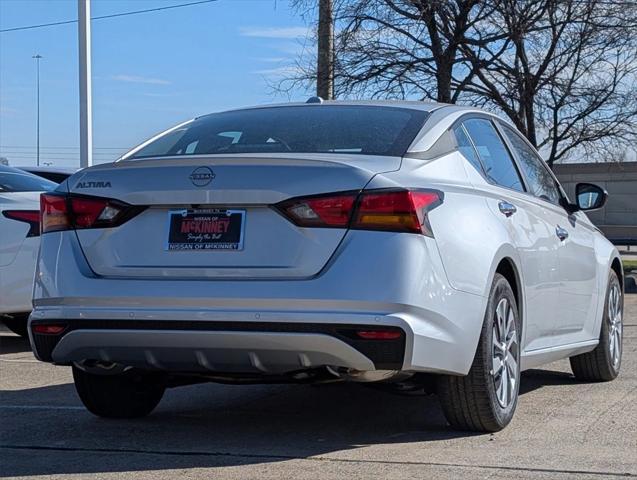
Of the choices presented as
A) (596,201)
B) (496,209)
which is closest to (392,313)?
(496,209)

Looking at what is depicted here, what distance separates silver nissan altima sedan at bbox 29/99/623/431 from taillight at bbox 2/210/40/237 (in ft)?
11.5

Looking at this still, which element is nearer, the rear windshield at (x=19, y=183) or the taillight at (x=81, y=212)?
the taillight at (x=81, y=212)

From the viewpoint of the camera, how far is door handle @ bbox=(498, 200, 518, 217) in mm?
5963

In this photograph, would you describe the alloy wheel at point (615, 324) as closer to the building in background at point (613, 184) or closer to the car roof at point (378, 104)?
the car roof at point (378, 104)

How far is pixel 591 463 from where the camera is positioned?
507cm

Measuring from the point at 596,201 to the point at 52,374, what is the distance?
383 centimetres

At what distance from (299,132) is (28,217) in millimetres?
4173

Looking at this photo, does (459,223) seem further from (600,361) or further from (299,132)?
(600,361)

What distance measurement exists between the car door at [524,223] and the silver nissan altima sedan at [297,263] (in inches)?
1.4

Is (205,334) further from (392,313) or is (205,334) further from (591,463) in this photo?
(591,463)

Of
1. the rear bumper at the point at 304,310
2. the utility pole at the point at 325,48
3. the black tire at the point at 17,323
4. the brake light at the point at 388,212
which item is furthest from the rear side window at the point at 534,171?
the utility pole at the point at 325,48

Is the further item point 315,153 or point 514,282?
point 514,282

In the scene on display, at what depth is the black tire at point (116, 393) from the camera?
6109 mm

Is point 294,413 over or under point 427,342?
under
